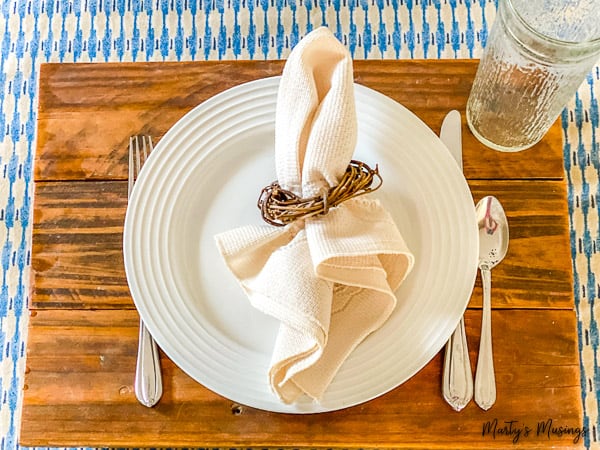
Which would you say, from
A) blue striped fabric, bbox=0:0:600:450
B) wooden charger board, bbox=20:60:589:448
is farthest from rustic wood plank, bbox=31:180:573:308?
blue striped fabric, bbox=0:0:600:450

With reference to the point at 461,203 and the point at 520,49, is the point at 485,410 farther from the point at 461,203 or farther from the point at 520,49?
the point at 520,49

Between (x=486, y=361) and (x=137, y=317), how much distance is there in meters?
0.34

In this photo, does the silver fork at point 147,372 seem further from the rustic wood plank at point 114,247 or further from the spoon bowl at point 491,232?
the spoon bowl at point 491,232

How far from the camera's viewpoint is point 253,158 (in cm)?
67

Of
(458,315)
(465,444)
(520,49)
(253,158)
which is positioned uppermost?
(520,49)

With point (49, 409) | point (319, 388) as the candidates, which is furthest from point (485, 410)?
point (49, 409)

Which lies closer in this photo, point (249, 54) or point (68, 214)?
point (68, 214)

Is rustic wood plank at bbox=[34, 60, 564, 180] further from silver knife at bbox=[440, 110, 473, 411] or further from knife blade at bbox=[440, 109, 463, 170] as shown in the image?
silver knife at bbox=[440, 110, 473, 411]

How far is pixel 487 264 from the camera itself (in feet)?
2.15

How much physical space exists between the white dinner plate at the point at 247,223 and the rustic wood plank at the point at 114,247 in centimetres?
5

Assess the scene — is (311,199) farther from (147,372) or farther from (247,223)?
(147,372)

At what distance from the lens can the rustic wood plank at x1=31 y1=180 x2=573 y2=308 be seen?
66 centimetres

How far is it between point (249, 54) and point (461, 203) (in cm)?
49

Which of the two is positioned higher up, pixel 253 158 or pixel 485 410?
pixel 253 158
